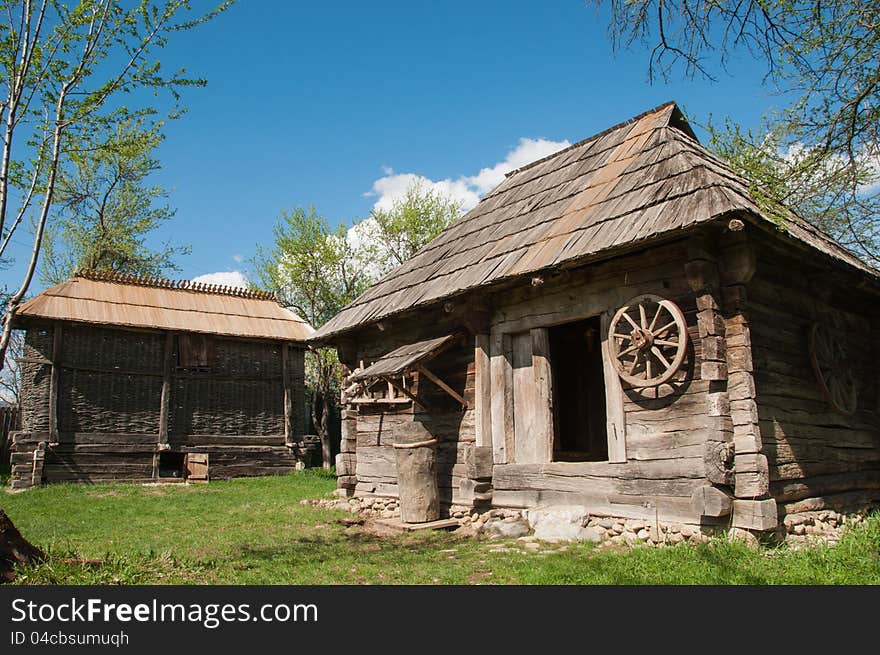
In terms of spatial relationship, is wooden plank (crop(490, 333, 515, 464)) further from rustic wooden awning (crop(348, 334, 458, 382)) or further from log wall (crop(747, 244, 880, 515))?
log wall (crop(747, 244, 880, 515))

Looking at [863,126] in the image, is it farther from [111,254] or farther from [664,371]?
[111,254]

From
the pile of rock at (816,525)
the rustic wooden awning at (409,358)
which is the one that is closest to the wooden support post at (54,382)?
the rustic wooden awning at (409,358)

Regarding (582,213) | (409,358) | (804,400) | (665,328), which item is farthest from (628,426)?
(409,358)

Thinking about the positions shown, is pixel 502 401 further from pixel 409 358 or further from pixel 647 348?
pixel 647 348

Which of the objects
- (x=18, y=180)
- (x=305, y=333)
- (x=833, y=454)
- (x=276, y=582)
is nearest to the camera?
(x=276, y=582)

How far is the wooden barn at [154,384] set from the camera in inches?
611

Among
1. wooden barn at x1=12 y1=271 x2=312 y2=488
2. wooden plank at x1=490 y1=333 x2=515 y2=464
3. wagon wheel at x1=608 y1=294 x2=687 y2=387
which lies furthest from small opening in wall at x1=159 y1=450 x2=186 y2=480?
wagon wheel at x1=608 y1=294 x2=687 y2=387

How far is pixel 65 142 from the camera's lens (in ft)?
21.4

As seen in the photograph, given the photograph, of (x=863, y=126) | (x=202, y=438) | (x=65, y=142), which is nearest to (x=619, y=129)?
(x=863, y=126)

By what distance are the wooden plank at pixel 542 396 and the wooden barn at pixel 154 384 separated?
448 inches

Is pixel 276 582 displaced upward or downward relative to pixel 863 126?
downward

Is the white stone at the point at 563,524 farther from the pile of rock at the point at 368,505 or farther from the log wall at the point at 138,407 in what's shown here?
the log wall at the point at 138,407

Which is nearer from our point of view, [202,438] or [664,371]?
[664,371]

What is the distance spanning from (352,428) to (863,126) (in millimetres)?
9153
